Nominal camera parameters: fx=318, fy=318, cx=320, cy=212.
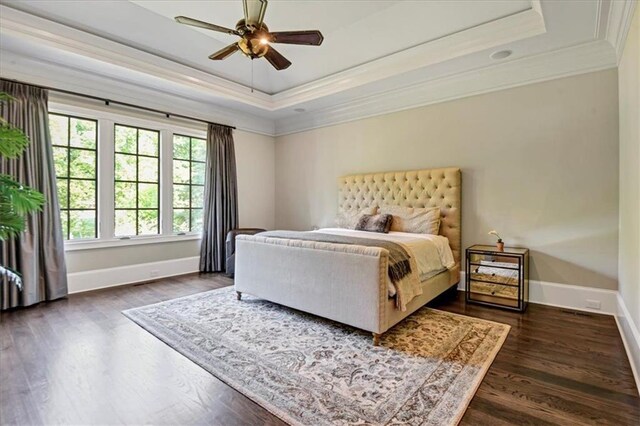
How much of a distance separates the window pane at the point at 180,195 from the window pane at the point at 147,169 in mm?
344

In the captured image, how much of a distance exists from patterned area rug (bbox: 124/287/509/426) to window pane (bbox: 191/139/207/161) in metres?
2.72

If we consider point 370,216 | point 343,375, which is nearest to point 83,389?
point 343,375

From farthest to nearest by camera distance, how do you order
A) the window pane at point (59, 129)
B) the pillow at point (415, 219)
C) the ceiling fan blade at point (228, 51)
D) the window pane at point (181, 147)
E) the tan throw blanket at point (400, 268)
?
the window pane at point (181, 147), the pillow at point (415, 219), the window pane at point (59, 129), the ceiling fan blade at point (228, 51), the tan throw blanket at point (400, 268)

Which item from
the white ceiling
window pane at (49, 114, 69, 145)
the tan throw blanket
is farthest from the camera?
window pane at (49, 114, 69, 145)

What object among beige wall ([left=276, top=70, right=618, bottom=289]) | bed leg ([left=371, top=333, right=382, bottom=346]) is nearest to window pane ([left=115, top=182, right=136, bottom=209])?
beige wall ([left=276, top=70, right=618, bottom=289])

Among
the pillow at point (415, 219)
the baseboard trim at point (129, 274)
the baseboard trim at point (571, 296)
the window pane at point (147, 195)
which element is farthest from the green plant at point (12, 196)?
the baseboard trim at point (571, 296)

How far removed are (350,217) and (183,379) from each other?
130 inches

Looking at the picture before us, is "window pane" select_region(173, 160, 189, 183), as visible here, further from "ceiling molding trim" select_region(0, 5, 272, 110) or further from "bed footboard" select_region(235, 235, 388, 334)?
"bed footboard" select_region(235, 235, 388, 334)

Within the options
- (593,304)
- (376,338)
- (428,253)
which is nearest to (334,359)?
(376,338)

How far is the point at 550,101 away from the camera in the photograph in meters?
3.54

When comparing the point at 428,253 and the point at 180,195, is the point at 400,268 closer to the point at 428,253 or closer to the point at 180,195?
the point at 428,253

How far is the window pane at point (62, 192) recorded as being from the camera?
12.9ft

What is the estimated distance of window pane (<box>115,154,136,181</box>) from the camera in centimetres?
446

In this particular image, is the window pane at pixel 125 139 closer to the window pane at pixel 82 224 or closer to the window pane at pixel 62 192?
the window pane at pixel 62 192
